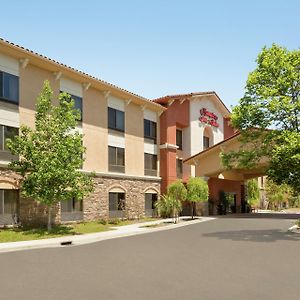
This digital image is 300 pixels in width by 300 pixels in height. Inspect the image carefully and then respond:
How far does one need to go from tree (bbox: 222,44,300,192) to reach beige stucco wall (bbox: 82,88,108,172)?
12.5 m

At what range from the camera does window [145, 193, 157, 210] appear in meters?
38.8

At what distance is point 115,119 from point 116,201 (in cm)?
702

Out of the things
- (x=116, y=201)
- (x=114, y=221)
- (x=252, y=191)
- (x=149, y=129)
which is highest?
(x=149, y=129)

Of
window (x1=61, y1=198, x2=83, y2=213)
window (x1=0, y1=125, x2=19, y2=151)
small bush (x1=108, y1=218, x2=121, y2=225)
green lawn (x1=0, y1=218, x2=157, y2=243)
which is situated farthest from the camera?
small bush (x1=108, y1=218, x2=121, y2=225)

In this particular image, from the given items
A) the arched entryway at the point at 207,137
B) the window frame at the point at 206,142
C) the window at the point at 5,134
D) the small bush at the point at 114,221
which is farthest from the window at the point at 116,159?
the arched entryway at the point at 207,137

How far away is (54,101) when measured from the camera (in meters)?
29.5

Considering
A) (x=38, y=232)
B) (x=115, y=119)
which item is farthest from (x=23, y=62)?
(x=38, y=232)

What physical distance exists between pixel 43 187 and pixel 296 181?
1447 cm

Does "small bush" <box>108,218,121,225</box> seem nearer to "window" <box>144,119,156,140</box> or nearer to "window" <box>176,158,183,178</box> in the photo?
"window" <box>144,119,156,140</box>

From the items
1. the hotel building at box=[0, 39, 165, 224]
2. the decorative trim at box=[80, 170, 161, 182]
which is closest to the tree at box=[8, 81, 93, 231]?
the hotel building at box=[0, 39, 165, 224]

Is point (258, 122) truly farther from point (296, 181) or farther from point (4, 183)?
point (4, 183)

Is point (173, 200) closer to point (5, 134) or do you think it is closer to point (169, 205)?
point (169, 205)

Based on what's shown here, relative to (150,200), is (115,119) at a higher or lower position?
higher

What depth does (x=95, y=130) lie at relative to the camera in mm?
33094
